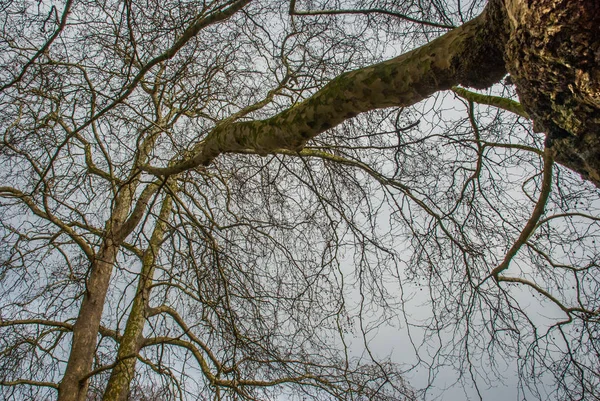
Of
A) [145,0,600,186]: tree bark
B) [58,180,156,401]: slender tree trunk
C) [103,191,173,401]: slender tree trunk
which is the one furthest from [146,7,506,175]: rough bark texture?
[103,191,173,401]: slender tree trunk

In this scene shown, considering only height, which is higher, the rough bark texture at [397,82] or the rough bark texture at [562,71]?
the rough bark texture at [397,82]

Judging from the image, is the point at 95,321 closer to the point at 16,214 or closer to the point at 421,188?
the point at 16,214

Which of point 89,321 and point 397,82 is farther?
point 89,321

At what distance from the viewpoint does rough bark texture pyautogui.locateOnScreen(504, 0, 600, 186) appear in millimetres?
814

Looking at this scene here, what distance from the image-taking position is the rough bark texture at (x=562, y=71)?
814 millimetres

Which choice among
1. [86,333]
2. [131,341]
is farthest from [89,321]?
[131,341]

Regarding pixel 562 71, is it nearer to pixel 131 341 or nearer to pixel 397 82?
pixel 397 82

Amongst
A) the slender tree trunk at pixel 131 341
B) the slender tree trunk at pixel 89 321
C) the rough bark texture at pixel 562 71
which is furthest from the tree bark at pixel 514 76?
the slender tree trunk at pixel 131 341

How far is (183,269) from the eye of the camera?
3.55 metres

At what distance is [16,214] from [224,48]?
120 inches

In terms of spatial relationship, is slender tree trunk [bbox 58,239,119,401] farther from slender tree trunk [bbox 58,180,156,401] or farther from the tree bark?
the tree bark

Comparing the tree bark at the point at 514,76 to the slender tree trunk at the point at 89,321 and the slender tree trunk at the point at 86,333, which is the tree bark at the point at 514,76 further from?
the slender tree trunk at the point at 86,333

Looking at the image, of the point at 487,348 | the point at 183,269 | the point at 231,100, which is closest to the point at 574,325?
the point at 487,348

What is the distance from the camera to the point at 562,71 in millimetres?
888
